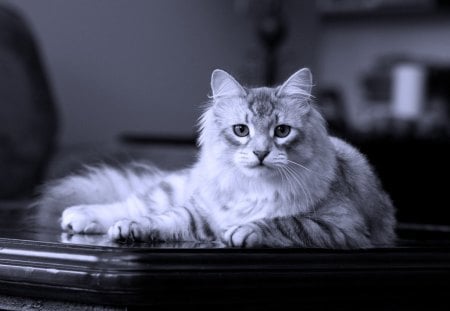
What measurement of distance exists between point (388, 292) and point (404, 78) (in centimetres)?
291

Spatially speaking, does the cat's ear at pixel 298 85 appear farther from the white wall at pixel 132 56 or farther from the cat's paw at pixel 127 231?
the white wall at pixel 132 56

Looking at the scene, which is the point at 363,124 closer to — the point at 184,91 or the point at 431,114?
the point at 431,114

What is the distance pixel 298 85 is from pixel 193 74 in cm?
282

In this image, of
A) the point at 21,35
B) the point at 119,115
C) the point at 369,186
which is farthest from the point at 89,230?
the point at 119,115

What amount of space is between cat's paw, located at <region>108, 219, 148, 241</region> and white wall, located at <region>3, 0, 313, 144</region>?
2071 mm

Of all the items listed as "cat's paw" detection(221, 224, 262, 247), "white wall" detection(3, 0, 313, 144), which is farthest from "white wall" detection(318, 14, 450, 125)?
"cat's paw" detection(221, 224, 262, 247)

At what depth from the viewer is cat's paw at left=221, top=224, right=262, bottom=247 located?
3.48ft

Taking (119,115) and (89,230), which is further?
(119,115)

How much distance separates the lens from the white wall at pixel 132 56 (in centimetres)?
322

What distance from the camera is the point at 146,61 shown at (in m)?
3.70

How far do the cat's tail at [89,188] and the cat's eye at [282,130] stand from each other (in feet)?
1.32

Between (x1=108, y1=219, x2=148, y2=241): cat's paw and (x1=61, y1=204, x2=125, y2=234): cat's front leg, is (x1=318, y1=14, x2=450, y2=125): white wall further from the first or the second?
(x1=108, y1=219, x2=148, y2=241): cat's paw

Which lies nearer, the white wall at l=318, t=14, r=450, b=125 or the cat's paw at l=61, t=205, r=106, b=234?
the cat's paw at l=61, t=205, r=106, b=234

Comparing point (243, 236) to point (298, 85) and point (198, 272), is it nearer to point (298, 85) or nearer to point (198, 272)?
point (198, 272)
